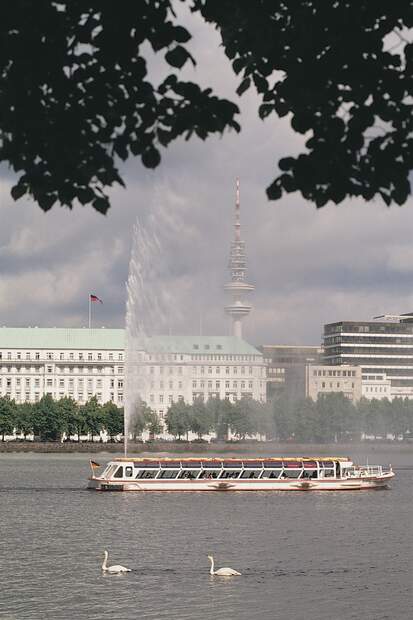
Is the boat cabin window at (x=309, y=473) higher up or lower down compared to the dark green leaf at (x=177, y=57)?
lower down

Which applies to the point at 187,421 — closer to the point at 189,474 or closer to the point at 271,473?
the point at 271,473

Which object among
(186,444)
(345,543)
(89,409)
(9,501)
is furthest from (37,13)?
(89,409)

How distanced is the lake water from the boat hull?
8.73 ft

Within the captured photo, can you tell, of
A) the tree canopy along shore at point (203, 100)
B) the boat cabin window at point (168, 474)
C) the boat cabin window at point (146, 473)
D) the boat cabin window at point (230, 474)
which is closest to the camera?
the tree canopy along shore at point (203, 100)

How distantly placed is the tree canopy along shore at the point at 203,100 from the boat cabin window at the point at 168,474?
295 ft

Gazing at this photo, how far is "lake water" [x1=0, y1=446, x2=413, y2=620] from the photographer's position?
39156 mm

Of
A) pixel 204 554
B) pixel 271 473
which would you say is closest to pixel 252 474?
pixel 271 473

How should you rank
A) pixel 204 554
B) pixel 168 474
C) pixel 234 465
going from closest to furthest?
pixel 204 554, pixel 168 474, pixel 234 465

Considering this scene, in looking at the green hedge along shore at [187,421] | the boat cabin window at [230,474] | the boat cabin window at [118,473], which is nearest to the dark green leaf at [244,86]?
the boat cabin window at [118,473]

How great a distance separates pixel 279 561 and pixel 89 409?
459 ft

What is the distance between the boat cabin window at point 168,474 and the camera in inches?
3994

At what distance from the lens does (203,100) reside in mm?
12492

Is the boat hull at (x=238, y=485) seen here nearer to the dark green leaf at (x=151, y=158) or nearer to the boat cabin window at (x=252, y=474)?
the boat cabin window at (x=252, y=474)

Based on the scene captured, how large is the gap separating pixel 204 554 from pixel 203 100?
43350 mm
